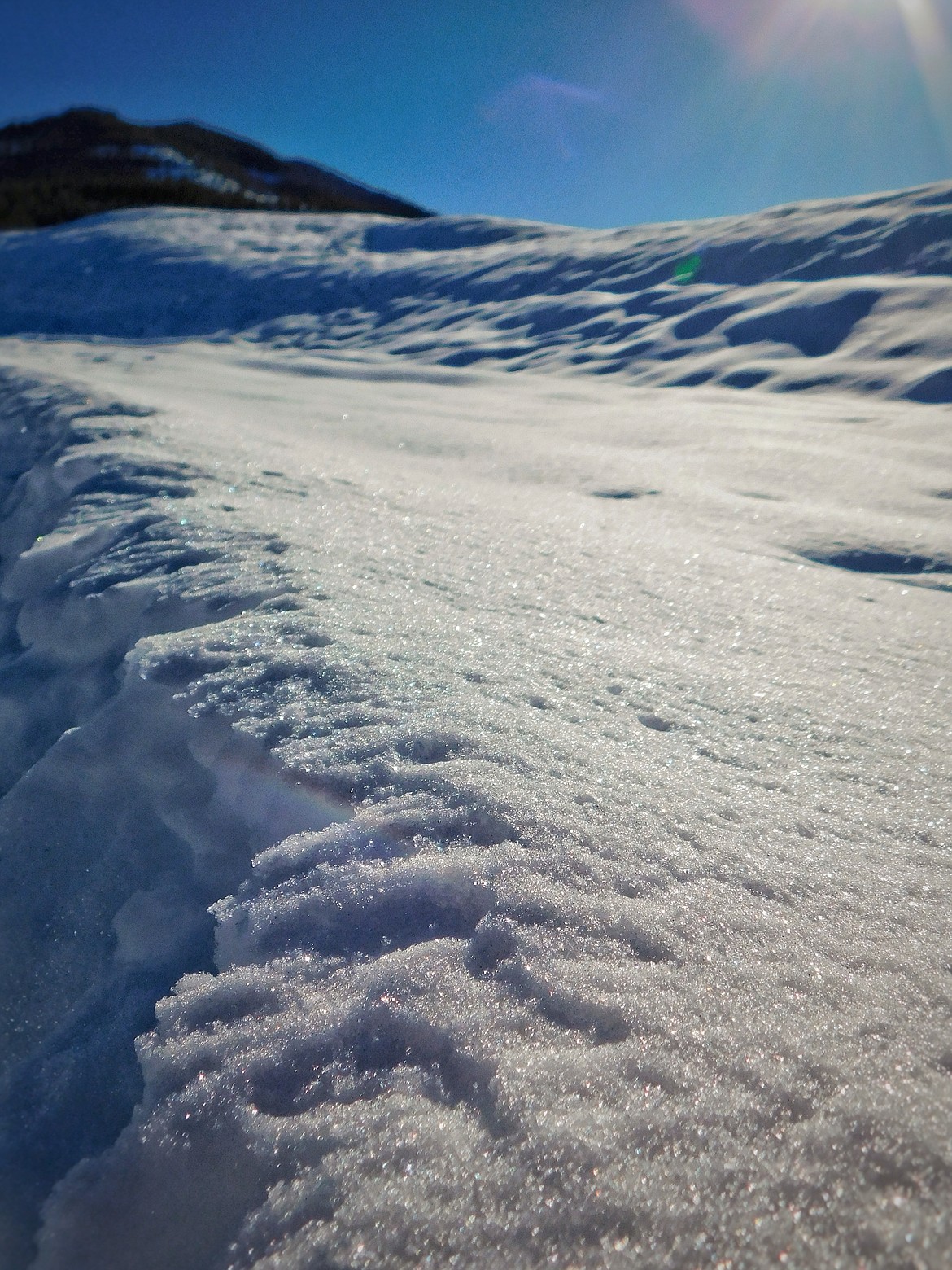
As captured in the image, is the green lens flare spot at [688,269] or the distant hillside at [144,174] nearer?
the green lens flare spot at [688,269]

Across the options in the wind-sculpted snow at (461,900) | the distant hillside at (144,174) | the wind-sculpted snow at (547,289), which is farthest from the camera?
the distant hillside at (144,174)

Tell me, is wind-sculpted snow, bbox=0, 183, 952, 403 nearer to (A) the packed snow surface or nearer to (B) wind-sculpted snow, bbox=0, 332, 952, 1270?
(A) the packed snow surface

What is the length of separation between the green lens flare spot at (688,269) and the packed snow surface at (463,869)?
4.10m

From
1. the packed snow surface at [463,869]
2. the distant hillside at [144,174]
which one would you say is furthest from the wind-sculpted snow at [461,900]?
the distant hillside at [144,174]

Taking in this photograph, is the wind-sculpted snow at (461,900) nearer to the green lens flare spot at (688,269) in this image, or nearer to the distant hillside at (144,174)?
the green lens flare spot at (688,269)

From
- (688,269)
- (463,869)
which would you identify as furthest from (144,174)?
(463,869)

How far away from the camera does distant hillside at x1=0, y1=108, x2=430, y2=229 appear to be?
1459 cm

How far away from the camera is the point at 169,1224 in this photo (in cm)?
66

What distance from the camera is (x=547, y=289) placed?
6785 millimetres

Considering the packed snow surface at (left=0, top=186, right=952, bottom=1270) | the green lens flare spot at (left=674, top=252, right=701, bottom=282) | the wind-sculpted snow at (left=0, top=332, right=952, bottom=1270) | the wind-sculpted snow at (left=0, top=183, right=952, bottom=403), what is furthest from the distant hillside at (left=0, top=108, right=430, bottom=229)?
the wind-sculpted snow at (left=0, top=332, right=952, bottom=1270)

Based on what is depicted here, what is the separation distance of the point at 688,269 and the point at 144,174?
19050 mm

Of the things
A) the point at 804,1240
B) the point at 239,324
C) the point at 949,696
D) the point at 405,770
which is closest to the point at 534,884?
the point at 405,770

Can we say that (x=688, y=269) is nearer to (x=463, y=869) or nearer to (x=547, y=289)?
(x=547, y=289)

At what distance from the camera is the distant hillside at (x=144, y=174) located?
1459 centimetres
